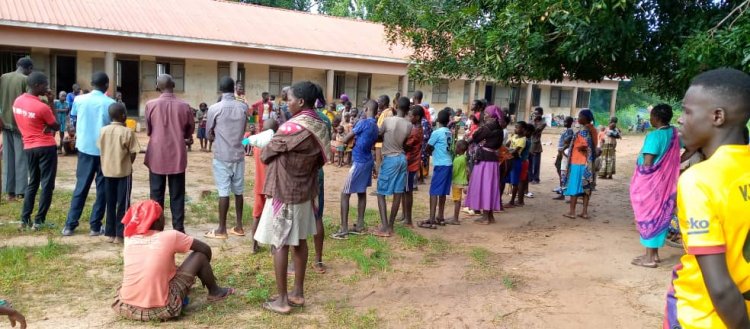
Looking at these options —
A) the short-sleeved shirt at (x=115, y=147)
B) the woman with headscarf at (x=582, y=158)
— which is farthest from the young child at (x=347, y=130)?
the short-sleeved shirt at (x=115, y=147)

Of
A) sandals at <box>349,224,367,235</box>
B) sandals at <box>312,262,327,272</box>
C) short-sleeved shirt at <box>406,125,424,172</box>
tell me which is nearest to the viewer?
sandals at <box>312,262,327,272</box>

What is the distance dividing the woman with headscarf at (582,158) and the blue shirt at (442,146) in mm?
1970

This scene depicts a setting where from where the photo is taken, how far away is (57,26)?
1423 centimetres

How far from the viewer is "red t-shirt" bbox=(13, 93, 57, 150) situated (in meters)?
5.86

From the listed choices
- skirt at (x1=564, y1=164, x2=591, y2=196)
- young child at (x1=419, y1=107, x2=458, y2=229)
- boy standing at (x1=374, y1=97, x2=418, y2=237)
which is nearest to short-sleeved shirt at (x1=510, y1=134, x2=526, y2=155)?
skirt at (x1=564, y1=164, x2=591, y2=196)

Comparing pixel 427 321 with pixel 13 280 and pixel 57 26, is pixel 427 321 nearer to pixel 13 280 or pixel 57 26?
pixel 13 280

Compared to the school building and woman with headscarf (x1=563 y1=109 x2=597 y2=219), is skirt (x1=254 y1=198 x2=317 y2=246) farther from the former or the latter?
the school building

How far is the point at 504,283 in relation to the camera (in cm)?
512

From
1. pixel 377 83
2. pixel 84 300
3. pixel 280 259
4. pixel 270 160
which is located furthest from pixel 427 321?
pixel 377 83

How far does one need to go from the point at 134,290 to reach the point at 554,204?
23.9ft

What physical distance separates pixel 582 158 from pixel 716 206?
21.2ft

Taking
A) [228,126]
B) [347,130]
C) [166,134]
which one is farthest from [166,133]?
[347,130]

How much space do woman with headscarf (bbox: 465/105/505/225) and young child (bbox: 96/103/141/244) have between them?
4.24m

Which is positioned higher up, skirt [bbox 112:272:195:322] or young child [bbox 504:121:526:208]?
young child [bbox 504:121:526:208]
